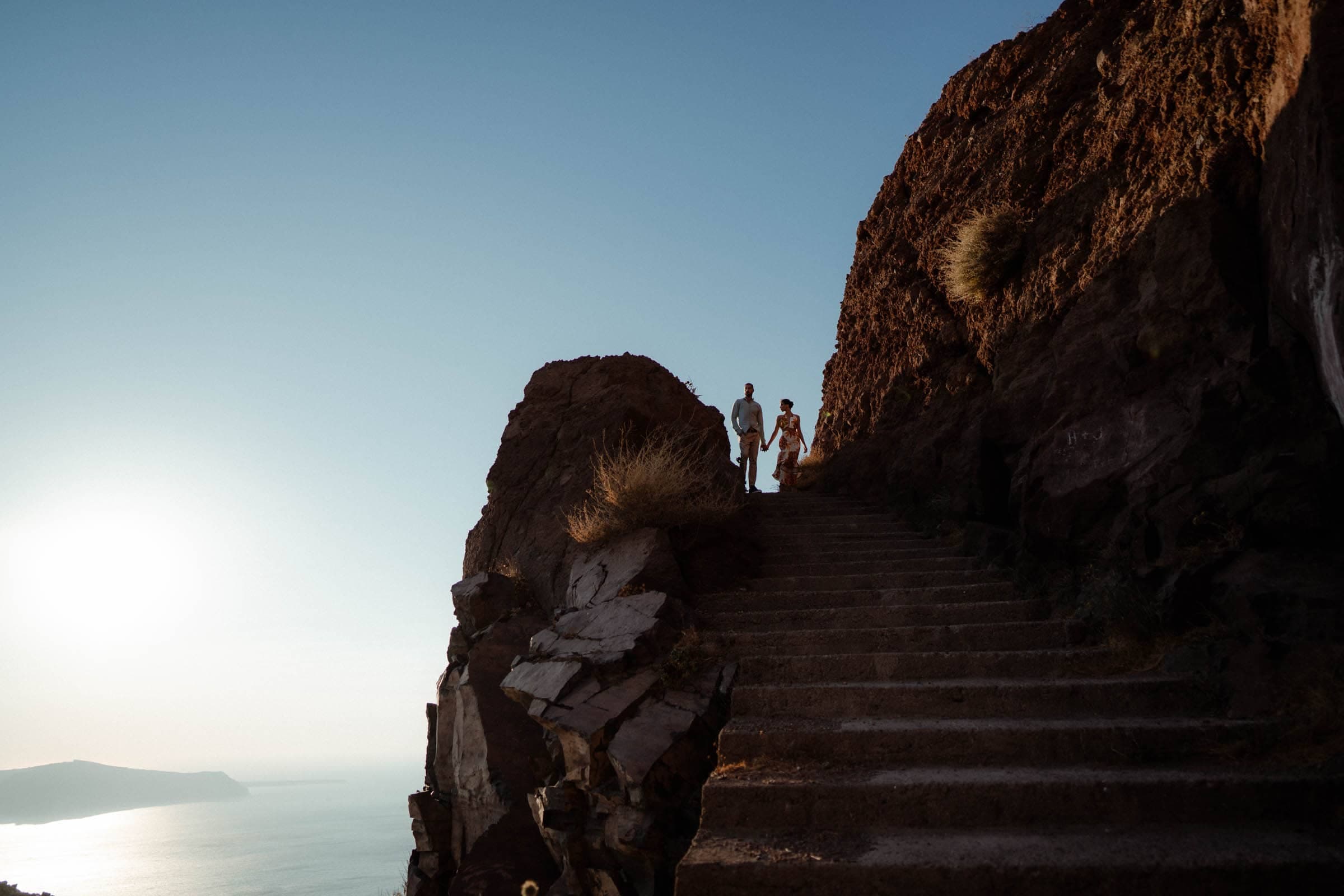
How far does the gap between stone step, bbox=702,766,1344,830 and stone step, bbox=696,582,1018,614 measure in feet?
8.31

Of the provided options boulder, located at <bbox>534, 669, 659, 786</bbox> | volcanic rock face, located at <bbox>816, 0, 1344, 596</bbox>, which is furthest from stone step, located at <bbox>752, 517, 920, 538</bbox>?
boulder, located at <bbox>534, 669, 659, 786</bbox>

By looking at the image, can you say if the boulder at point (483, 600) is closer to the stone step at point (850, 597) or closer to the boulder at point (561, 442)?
the boulder at point (561, 442)

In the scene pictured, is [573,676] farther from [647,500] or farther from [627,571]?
[647,500]

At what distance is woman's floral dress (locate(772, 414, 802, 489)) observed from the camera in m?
13.2

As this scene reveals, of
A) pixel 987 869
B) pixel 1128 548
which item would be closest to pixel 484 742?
pixel 987 869

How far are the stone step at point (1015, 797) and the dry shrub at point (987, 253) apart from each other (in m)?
6.13

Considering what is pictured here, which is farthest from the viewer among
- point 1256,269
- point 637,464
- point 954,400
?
point 954,400

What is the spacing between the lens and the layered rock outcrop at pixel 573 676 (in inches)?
189

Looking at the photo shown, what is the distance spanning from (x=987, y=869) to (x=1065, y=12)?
34.6 feet

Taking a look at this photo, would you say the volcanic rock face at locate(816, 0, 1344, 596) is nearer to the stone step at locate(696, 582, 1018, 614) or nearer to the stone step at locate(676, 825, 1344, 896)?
the stone step at locate(696, 582, 1018, 614)

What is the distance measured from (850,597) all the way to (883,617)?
597 millimetres

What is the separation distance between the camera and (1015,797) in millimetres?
3623

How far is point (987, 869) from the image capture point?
3.10 meters

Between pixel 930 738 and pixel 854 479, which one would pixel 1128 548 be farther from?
pixel 854 479
